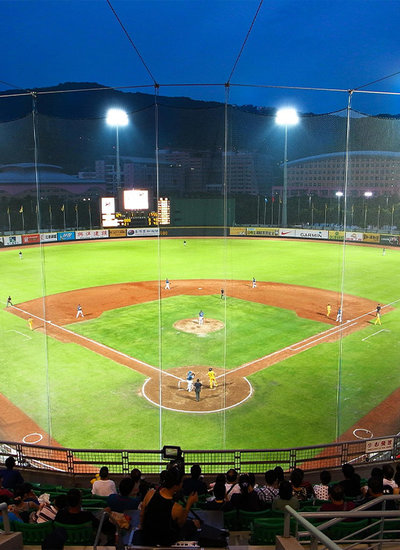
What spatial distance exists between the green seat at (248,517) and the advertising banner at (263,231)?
53.1 meters

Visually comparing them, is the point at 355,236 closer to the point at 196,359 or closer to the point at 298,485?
the point at 196,359

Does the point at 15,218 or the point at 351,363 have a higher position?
the point at 15,218

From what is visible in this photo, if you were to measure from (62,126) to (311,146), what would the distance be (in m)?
55.4

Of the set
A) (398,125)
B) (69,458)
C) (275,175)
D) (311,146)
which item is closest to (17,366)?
(69,458)

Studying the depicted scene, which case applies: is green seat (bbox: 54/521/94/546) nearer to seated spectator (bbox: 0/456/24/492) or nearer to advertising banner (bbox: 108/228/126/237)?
seated spectator (bbox: 0/456/24/492)

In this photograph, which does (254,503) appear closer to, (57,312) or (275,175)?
(57,312)

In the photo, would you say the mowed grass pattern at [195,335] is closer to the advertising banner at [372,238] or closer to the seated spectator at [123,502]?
the seated spectator at [123,502]

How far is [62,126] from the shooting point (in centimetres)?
8894

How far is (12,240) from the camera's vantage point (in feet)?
153

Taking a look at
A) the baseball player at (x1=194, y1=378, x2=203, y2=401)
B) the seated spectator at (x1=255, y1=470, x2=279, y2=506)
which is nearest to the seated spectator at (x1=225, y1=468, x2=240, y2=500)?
the seated spectator at (x1=255, y1=470, x2=279, y2=506)

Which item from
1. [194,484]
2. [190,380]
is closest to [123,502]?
[194,484]

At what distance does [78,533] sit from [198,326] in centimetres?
1537

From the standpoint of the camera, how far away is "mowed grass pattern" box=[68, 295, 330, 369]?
53.4ft

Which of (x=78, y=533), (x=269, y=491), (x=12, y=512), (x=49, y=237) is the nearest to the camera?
(x=78, y=533)
